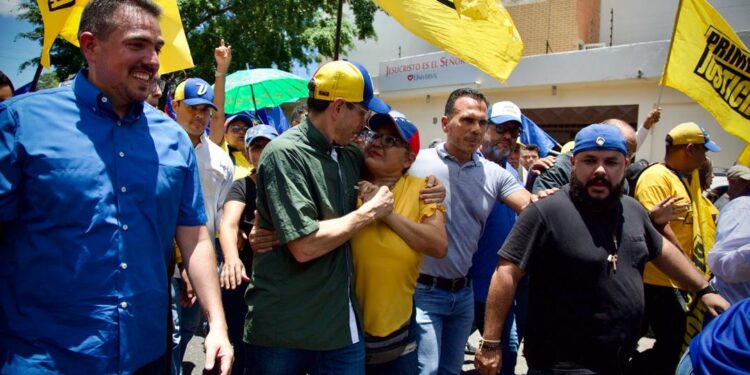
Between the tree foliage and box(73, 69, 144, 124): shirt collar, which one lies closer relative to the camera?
box(73, 69, 144, 124): shirt collar

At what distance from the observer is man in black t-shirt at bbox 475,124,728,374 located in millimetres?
2486

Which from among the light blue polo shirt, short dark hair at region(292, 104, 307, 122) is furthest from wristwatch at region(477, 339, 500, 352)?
short dark hair at region(292, 104, 307, 122)

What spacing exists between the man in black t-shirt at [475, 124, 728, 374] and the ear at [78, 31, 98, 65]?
1962 millimetres

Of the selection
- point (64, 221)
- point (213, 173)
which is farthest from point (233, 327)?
point (64, 221)

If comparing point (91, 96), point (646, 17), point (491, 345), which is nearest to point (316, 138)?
point (91, 96)

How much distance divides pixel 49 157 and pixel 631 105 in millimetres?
15922

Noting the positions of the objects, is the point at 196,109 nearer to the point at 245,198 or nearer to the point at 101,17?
the point at 245,198

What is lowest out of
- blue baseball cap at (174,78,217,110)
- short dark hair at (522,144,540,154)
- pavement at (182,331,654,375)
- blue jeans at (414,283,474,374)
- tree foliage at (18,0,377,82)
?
pavement at (182,331,654,375)

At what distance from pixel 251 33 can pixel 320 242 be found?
13007mm

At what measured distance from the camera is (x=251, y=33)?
553 inches

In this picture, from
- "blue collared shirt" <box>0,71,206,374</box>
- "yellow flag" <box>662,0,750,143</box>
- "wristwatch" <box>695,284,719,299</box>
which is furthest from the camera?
"yellow flag" <box>662,0,750,143</box>

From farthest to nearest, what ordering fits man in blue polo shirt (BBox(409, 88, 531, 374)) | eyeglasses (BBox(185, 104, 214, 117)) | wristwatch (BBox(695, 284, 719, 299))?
eyeglasses (BBox(185, 104, 214, 117)), man in blue polo shirt (BBox(409, 88, 531, 374)), wristwatch (BBox(695, 284, 719, 299))

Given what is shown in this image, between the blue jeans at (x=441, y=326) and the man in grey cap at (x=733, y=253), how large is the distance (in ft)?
4.68

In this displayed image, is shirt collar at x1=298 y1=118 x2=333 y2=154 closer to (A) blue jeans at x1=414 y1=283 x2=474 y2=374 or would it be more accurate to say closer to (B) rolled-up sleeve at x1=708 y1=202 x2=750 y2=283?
(A) blue jeans at x1=414 y1=283 x2=474 y2=374
